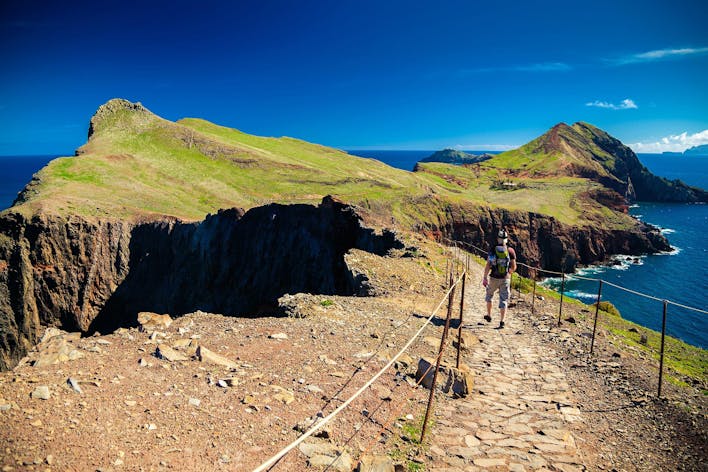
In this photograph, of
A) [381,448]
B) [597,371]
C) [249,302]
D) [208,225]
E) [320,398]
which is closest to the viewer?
[381,448]

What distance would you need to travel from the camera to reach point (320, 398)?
27.6 ft

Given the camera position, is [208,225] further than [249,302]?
Yes

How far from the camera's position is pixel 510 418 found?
835 cm

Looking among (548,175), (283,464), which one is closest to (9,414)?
(283,464)

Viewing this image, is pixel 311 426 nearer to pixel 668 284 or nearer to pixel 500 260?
pixel 500 260

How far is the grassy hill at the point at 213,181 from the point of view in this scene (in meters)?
56.1

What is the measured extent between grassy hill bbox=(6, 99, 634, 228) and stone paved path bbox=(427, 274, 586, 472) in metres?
28.5

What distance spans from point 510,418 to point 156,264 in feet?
178

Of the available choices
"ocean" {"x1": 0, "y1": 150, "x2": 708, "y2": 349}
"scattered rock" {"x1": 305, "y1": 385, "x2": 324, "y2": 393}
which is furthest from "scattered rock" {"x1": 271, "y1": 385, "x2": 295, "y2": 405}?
"ocean" {"x1": 0, "y1": 150, "x2": 708, "y2": 349}

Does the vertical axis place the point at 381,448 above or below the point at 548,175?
below

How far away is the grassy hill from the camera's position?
56.1 meters

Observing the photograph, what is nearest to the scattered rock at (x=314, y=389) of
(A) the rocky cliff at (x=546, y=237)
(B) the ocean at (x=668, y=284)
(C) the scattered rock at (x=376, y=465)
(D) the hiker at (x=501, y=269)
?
(C) the scattered rock at (x=376, y=465)

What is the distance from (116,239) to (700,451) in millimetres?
58396

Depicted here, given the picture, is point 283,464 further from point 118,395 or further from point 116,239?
point 116,239
